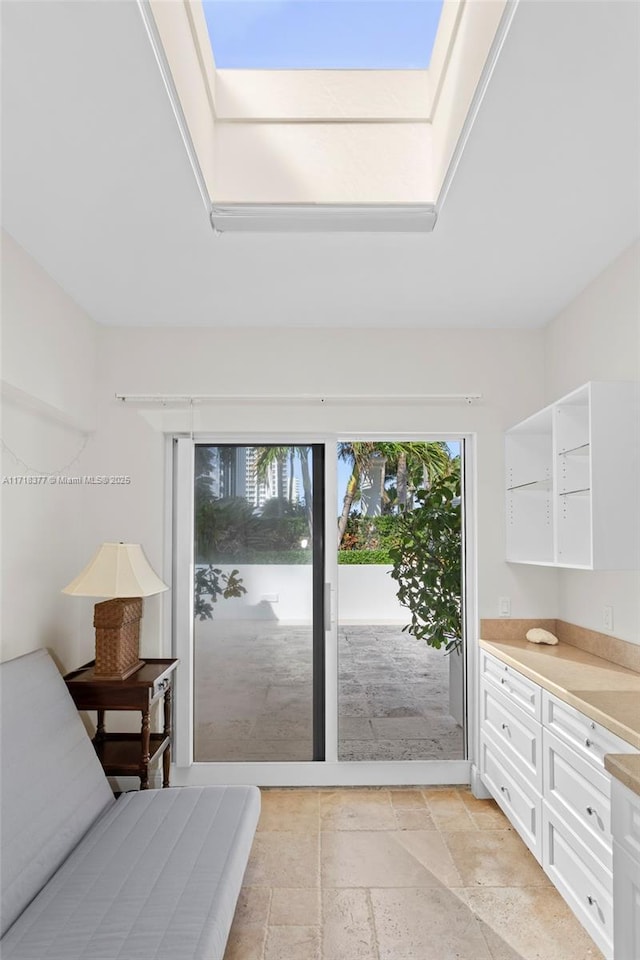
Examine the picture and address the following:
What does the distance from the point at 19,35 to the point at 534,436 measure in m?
2.98

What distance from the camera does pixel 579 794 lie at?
7.61 feet

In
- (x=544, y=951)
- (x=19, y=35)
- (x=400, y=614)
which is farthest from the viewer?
(x=400, y=614)

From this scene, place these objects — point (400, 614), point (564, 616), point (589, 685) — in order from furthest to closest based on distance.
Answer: point (400, 614) → point (564, 616) → point (589, 685)

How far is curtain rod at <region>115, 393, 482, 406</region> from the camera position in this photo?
376cm

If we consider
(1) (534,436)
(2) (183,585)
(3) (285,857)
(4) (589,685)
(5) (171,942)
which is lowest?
(3) (285,857)

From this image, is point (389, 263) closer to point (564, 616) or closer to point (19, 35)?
point (19, 35)

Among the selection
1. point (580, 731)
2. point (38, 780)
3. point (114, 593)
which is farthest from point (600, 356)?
point (38, 780)

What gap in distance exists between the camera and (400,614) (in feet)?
13.6

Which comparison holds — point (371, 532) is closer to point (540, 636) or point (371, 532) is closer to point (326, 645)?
point (326, 645)

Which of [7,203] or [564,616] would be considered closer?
[7,203]

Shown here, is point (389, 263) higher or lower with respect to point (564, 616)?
higher

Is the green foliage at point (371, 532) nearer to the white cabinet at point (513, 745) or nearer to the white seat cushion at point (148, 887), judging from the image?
the white cabinet at point (513, 745)

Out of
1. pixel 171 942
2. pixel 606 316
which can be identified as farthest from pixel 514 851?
pixel 606 316

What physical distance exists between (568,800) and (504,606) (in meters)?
1.40
